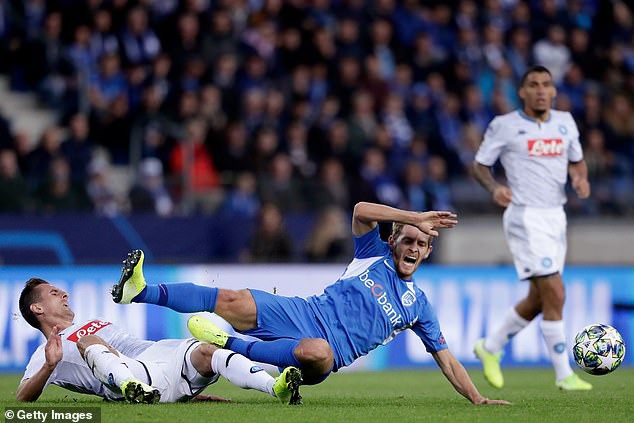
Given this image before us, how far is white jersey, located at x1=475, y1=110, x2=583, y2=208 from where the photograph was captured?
34.1 feet

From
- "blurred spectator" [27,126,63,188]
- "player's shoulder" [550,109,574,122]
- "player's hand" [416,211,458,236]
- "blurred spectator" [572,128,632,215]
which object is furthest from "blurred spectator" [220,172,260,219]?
"player's hand" [416,211,458,236]

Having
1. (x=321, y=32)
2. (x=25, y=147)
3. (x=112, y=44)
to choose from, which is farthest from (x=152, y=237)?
(x=321, y=32)

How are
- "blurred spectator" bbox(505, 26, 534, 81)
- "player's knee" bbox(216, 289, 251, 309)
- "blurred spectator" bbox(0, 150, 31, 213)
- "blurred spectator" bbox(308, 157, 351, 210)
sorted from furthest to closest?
"blurred spectator" bbox(505, 26, 534, 81), "blurred spectator" bbox(308, 157, 351, 210), "blurred spectator" bbox(0, 150, 31, 213), "player's knee" bbox(216, 289, 251, 309)

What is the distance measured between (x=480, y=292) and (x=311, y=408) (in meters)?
6.31

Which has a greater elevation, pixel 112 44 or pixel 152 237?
pixel 112 44

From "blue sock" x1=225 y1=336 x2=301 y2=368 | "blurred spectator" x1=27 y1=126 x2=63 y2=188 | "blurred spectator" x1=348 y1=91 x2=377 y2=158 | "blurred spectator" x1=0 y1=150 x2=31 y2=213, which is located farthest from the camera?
"blurred spectator" x1=348 y1=91 x2=377 y2=158

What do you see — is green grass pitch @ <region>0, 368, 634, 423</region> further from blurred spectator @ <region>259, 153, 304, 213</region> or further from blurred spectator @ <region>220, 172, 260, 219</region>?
blurred spectator @ <region>259, 153, 304, 213</region>

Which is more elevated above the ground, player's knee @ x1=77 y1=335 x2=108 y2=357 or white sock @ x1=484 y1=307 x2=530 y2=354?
player's knee @ x1=77 y1=335 x2=108 y2=357

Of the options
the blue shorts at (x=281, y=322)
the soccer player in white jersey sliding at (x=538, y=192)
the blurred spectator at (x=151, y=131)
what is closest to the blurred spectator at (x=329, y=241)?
the blurred spectator at (x=151, y=131)

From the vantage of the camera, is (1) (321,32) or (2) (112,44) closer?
(2) (112,44)

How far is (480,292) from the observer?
45.3 ft

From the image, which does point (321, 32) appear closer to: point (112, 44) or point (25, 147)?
point (112, 44)

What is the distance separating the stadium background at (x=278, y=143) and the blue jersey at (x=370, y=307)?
5365 mm

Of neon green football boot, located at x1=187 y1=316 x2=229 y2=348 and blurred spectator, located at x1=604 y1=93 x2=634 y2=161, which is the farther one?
blurred spectator, located at x1=604 y1=93 x2=634 y2=161
